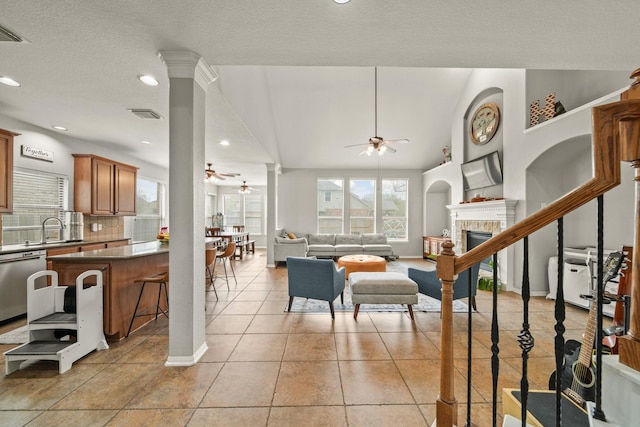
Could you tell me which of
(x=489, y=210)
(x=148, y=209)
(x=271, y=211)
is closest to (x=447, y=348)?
(x=489, y=210)

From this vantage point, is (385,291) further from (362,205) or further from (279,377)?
(362,205)

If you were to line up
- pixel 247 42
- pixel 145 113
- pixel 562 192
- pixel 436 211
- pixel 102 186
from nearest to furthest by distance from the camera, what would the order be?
pixel 247 42 < pixel 145 113 < pixel 562 192 < pixel 102 186 < pixel 436 211

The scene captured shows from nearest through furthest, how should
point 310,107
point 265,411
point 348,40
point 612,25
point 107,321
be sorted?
1. point 265,411
2. point 612,25
3. point 348,40
4. point 107,321
5. point 310,107

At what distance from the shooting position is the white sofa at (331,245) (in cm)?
653

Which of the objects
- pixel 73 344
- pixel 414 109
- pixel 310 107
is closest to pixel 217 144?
pixel 310 107

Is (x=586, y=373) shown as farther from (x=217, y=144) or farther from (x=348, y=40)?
(x=217, y=144)

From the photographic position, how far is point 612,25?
6.22ft

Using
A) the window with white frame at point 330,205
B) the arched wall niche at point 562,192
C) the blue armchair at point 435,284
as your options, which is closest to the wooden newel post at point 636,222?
the blue armchair at point 435,284

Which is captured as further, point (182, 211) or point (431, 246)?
point (431, 246)

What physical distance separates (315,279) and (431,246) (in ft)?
17.4

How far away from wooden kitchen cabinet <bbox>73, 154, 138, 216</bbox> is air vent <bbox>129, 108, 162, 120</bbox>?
1.91 meters

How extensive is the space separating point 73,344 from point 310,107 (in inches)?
231

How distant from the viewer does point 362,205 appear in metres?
8.44

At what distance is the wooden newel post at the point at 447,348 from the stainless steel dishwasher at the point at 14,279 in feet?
15.0
